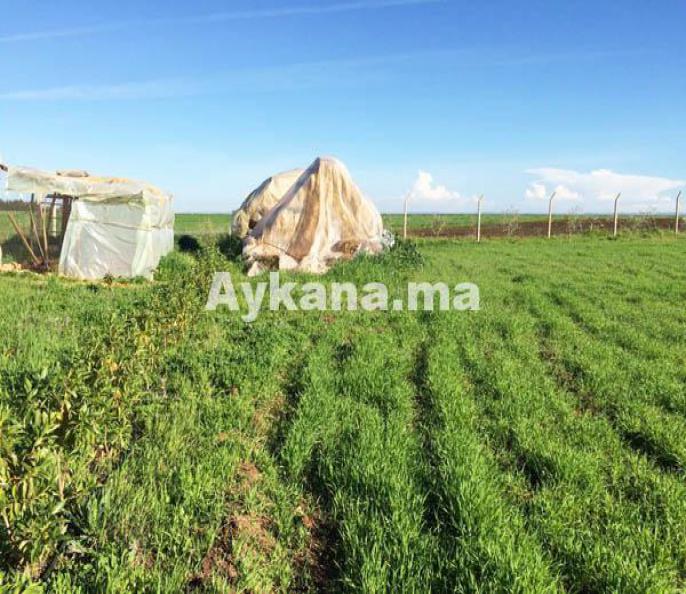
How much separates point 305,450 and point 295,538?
817 mm

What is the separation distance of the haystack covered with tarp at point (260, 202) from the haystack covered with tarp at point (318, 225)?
435 centimetres

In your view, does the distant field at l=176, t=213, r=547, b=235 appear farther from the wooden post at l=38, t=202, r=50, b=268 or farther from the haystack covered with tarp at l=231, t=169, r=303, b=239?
the wooden post at l=38, t=202, r=50, b=268

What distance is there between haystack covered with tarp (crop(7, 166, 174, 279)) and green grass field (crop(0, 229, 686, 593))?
7.12 m

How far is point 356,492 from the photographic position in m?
3.09

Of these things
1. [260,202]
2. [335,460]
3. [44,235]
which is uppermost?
[260,202]

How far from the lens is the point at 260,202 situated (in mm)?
18547

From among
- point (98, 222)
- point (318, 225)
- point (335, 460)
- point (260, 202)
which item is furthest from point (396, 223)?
point (335, 460)

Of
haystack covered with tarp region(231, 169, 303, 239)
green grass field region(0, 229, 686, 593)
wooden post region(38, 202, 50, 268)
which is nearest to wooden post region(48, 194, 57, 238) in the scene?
wooden post region(38, 202, 50, 268)

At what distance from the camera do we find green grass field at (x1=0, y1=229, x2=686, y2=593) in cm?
244

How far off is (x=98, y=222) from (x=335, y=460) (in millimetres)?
12249

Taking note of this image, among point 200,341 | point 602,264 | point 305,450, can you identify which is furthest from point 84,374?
point 602,264

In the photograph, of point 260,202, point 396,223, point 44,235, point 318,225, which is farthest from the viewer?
point 396,223

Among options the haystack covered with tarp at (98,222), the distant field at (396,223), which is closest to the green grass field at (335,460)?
the haystack covered with tarp at (98,222)

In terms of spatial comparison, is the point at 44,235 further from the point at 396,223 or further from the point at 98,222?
the point at 396,223
